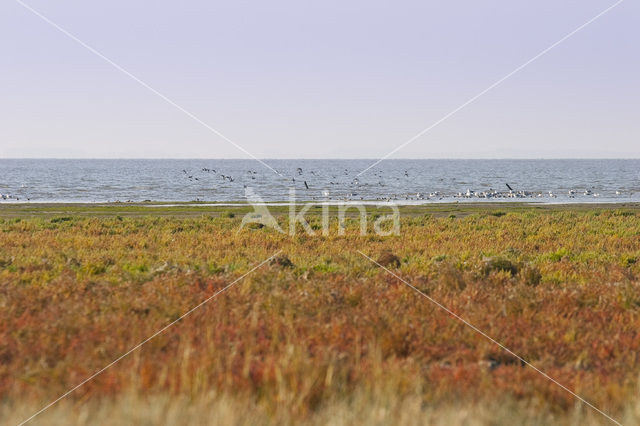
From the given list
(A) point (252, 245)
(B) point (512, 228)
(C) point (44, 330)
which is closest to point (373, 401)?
(C) point (44, 330)

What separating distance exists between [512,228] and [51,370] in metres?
25.6

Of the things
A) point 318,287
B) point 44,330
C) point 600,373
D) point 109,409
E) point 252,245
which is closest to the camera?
point 109,409

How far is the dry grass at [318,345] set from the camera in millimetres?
5523

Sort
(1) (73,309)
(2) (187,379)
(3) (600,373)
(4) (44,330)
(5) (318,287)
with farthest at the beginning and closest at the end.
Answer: (5) (318,287) → (1) (73,309) → (4) (44,330) → (3) (600,373) → (2) (187,379)

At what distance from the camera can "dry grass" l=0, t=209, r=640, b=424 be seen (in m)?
5.52

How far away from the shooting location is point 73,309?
852 centimetres

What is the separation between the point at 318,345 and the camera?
7242 millimetres

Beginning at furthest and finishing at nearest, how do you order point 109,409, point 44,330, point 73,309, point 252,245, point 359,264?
point 252,245
point 359,264
point 73,309
point 44,330
point 109,409

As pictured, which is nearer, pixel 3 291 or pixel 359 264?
pixel 3 291

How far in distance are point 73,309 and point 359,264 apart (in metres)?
8.27

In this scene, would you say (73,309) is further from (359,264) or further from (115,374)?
(359,264)

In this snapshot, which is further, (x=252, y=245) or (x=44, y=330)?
(x=252, y=245)

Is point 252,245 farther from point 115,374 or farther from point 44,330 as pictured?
point 115,374

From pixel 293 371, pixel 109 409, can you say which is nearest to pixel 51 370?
pixel 109 409
